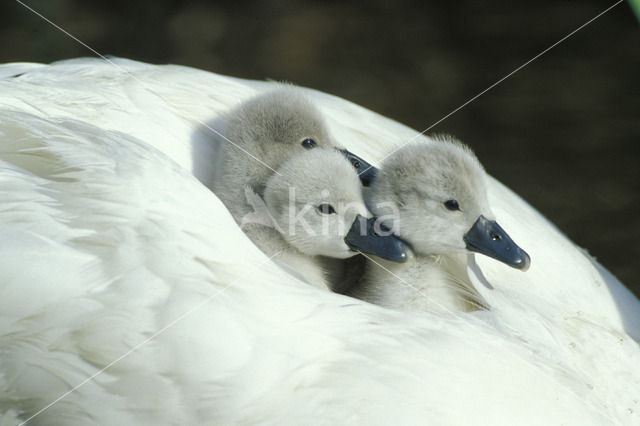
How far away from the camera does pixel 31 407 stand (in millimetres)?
975

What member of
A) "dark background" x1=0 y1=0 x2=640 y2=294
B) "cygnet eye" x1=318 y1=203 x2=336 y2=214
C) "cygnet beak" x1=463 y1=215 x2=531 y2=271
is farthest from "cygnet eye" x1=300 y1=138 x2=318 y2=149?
"dark background" x1=0 y1=0 x2=640 y2=294

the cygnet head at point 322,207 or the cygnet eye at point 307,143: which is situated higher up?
the cygnet eye at point 307,143

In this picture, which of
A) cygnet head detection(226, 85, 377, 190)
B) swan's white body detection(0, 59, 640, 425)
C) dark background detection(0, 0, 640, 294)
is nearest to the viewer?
swan's white body detection(0, 59, 640, 425)

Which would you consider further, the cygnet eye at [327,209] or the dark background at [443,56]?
the dark background at [443,56]

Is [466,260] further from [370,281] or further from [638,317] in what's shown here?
[638,317]

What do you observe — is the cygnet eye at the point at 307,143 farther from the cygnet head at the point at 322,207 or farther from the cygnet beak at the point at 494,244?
the cygnet beak at the point at 494,244

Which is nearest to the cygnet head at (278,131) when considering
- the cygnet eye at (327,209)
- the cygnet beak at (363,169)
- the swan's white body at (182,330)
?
the cygnet beak at (363,169)

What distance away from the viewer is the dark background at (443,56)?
119 inches

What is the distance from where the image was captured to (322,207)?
4.40 ft

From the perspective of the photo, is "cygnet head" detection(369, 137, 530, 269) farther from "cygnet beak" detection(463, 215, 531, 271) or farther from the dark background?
the dark background

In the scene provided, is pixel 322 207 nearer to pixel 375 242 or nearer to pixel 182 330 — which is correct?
pixel 375 242

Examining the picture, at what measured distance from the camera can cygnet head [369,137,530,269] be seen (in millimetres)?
1318

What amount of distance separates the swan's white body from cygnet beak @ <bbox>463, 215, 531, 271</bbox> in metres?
0.15

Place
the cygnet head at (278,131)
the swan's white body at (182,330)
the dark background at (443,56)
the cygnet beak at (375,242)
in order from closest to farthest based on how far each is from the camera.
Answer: the swan's white body at (182,330) < the cygnet beak at (375,242) < the cygnet head at (278,131) < the dark background at (443,56)
